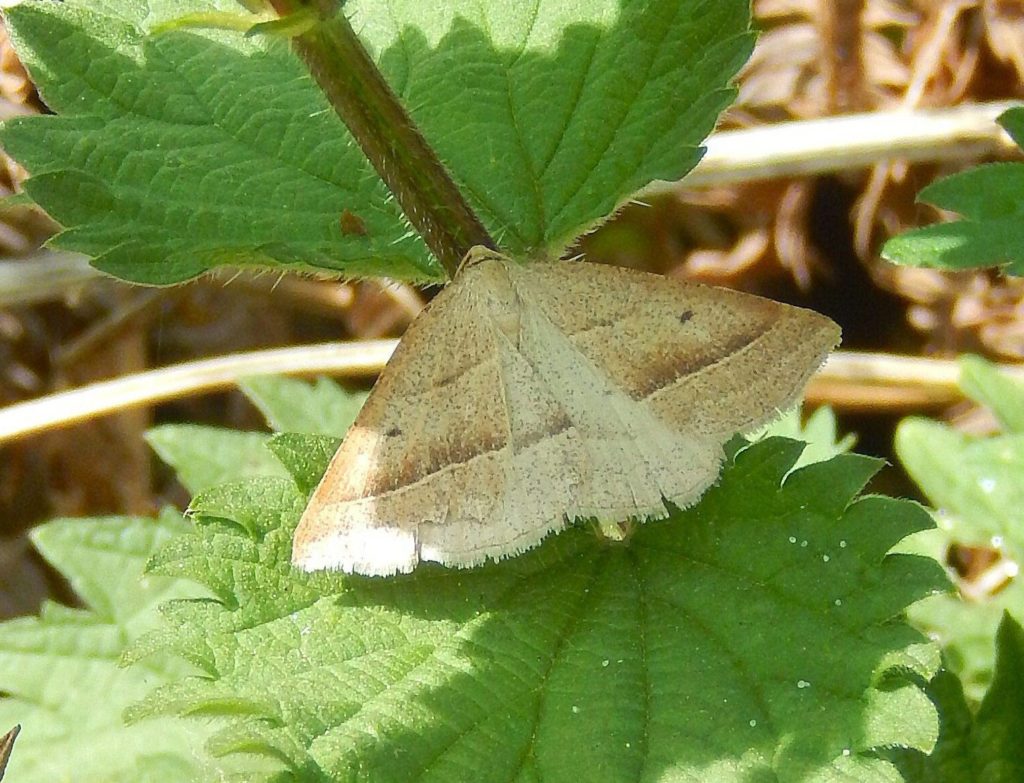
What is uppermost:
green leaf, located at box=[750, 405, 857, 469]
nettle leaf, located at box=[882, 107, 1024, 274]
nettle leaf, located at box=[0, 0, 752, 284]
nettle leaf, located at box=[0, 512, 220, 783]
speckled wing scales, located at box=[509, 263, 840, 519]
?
nettle leaf, located at box=[0, 0, 752, 284]

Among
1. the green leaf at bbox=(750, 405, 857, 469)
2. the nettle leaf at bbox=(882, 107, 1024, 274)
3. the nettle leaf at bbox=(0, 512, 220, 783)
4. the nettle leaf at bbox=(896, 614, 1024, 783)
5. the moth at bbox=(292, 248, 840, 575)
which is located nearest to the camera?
the moth at bbox=(292, 248, 840, 575)

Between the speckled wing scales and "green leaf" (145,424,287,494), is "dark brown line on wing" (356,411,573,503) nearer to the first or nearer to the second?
the speckled wing scales

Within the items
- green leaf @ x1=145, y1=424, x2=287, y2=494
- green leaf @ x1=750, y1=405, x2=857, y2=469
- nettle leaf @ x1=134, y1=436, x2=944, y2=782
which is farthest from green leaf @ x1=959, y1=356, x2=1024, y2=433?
green leaf @ x1=145, y1=424, x2=287, y2=494

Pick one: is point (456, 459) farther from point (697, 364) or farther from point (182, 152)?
point (182, 152)

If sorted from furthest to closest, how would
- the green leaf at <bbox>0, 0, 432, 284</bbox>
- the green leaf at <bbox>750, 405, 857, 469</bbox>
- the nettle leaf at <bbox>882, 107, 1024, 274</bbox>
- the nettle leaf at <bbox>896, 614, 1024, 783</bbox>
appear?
the green leaf at <bbox>750, 405, 857, 469</bbox>, the nettle leaf at <bbox>896, 614, 1024, 783</bbox>, the nettle leaf at <bbox>882, 107, 1024, 274</bbox>, the green leaf at <bbox>0, 0, 432, 284</bbox>

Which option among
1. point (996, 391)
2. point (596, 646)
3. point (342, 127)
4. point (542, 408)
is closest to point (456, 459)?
point (542, 408)

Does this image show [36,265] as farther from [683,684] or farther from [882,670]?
[882,670]
